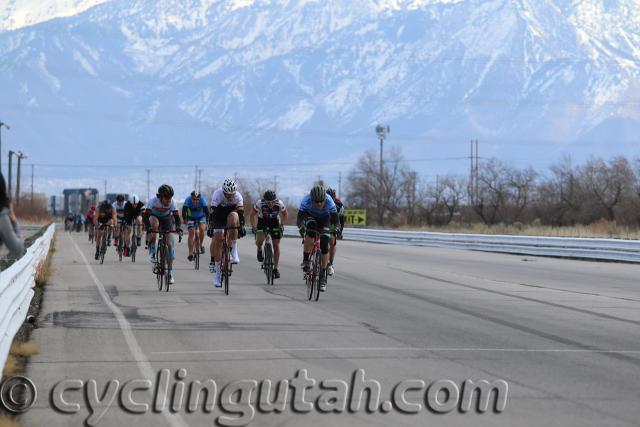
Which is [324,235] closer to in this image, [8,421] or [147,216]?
[147,216]

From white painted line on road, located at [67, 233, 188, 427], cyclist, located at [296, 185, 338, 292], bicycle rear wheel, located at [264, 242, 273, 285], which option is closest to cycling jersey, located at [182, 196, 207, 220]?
bicycle rear wheel, located at [264, 242, 273, 285]

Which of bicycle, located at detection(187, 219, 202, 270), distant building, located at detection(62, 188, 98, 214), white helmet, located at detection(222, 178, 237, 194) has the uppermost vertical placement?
distant building, located at detection(62, 188, 98, 214)

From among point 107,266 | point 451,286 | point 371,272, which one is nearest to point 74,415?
point 451,286

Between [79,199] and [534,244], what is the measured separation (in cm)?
6548

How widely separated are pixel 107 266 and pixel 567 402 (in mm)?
20029

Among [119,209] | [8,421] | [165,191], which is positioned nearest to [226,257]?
[165,191]

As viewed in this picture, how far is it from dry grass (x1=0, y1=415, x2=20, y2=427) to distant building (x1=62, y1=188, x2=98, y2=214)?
85387mm

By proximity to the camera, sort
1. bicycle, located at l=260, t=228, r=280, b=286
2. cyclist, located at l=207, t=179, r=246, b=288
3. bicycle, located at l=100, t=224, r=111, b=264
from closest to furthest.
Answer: cyclist, located at l=207, t=179, r=246, b=288, bicycle, located at l=260, t=228, r=280, b=286, bicycle, located at l=100, t=224, r=111, b=264

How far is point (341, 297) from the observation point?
18.2 meters

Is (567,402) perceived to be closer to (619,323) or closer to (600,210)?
(619,323)

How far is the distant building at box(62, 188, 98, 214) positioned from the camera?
313 ft

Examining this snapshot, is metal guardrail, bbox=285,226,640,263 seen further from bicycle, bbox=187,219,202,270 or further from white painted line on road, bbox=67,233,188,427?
white painted line on road, bbox=67,233,188,427

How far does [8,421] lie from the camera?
26.3 ft

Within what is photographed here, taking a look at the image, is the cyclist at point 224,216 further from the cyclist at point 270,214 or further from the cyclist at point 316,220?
the cyclist at point 270,214
